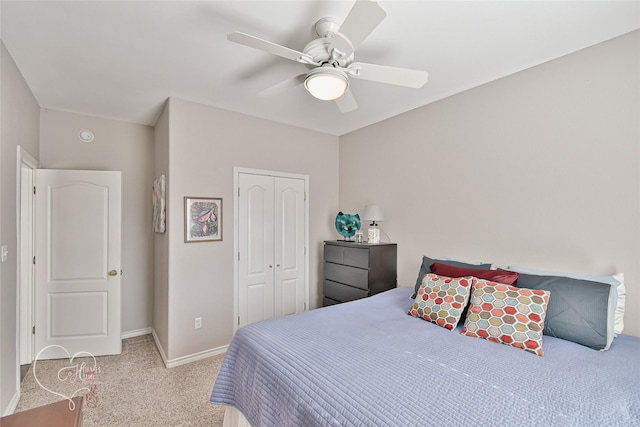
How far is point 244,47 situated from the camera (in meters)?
2.09

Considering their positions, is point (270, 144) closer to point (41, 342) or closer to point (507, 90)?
point (507, 90)

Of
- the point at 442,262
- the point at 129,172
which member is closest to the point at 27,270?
the point at 129,172

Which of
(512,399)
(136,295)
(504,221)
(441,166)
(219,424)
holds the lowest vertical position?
(219,424)

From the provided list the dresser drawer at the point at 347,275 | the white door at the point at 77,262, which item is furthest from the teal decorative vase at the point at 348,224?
the white door at the point at 77,262

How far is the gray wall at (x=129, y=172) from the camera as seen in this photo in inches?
133

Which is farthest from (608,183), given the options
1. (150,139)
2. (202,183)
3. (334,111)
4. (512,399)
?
(150,139)

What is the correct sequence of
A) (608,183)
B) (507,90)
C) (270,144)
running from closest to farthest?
1. (608,183)
2. (507,90)
3. (270,144)

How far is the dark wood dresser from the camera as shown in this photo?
3156mm

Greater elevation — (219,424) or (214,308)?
(214,308)

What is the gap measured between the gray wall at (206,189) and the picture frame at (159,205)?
0.19m

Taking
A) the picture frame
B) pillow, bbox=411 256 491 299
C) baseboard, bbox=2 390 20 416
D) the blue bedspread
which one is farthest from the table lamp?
baseboard, bbox=2 390 20 416

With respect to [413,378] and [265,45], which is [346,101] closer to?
[265,45]

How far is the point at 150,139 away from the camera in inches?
150

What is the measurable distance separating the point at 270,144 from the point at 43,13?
7.08 feet
